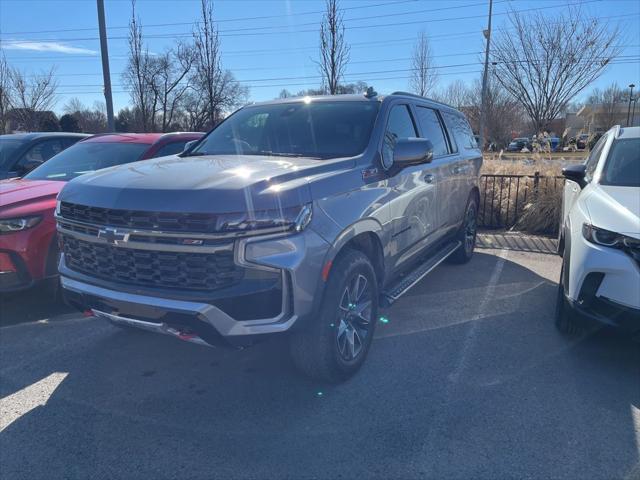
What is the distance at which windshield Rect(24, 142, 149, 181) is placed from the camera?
18.8 feet

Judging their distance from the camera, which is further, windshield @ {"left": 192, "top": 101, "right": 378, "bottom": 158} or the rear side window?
the rear side window

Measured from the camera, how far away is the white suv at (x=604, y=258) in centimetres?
323

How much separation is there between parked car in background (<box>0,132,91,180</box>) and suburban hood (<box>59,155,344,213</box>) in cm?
452

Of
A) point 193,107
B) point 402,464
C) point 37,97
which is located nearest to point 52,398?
point 402,464

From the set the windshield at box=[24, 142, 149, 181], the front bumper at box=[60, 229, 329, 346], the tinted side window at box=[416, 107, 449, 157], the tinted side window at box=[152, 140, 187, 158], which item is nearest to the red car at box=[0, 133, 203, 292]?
the windshield at box=[24, 142, 149, 181]

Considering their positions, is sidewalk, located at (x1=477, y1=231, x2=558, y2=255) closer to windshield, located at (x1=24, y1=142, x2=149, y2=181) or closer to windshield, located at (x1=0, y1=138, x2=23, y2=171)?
windshield, located at (x1=24, y1=142, x2=149, y2=181)

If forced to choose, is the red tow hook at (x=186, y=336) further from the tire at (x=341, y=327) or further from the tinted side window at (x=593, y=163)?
the tinted side window at (x=593, y=163)

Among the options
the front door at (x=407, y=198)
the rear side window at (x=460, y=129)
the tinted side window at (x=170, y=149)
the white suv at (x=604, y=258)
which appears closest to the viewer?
the white suv at (x=604, y=258)

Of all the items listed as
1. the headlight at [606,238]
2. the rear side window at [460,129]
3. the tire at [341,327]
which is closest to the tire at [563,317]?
the headlight at [606,238]

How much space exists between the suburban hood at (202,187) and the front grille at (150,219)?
0.11ft

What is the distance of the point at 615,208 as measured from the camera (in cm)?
362

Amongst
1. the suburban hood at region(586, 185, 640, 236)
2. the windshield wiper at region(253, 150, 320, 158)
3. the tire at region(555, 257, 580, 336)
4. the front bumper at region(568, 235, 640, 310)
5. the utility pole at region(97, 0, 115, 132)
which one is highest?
the utility pole at region(97, 0, 115, 132)

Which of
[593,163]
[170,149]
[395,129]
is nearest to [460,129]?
[593,163]

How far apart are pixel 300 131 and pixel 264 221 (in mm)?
1565
